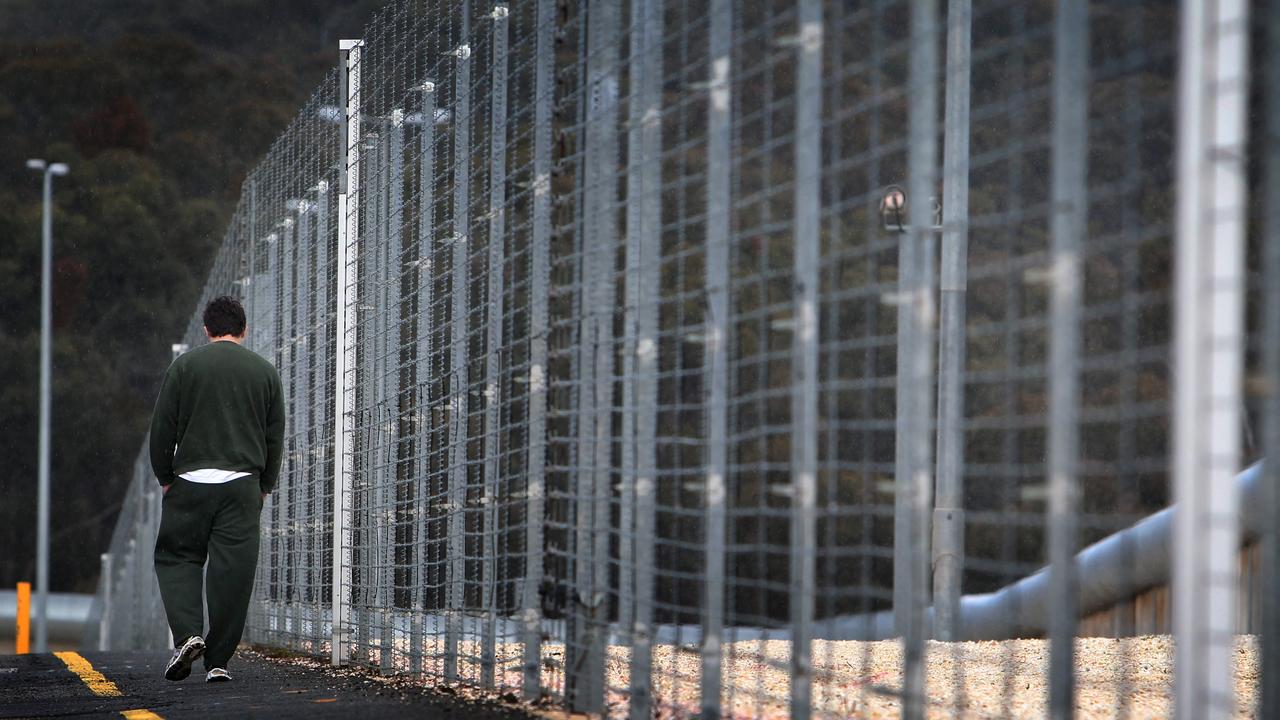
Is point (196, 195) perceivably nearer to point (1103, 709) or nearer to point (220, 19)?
point (220, 19)

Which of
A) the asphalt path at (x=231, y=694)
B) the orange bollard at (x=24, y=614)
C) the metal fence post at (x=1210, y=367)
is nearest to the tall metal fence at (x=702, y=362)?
the metal fence post at (x=1210, y=367)

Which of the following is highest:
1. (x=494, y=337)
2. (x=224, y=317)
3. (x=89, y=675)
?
(x=224, y=317)

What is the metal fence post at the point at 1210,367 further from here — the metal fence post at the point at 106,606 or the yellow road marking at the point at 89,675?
the metal fence post at the point at 106,606

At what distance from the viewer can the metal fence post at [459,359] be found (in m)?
6.91

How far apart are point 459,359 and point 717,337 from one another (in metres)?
2.93

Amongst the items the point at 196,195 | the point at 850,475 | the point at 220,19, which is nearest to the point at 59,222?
the point at 196,195

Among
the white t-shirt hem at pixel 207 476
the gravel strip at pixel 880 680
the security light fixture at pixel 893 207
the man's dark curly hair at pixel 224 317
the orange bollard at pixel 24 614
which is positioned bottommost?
the orange bollard at pixel 24 614

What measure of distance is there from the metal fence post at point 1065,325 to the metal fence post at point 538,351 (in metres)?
2.64

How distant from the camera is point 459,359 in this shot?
24.2 ft

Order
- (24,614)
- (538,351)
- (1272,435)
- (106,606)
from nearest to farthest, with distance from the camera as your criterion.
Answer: (1272,435)
(538,351)
(106,606)
(24,614)

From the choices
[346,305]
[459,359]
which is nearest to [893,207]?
[346,305]

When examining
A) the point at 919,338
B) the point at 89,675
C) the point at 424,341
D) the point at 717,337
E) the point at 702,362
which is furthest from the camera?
the point at 89,675

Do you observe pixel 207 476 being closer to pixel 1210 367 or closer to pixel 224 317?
pixel 224 317

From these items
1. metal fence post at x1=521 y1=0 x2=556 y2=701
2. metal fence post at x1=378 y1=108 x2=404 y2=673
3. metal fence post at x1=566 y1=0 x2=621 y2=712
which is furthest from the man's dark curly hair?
metal fence post at x1=566 y1=0 x2=621 y2=712
